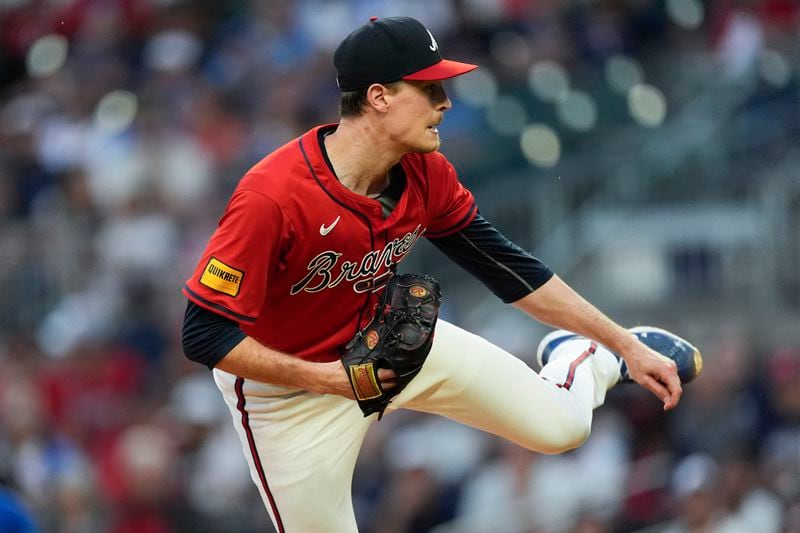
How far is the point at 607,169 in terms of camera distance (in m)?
9.50

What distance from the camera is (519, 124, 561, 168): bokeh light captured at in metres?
9.73

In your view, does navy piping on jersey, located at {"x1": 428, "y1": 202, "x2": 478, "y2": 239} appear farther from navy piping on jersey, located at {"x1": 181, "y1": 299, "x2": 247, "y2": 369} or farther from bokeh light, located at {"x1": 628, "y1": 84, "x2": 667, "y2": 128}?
bokeh light, located at {"x1": 628, "y1": 84, "x2": 667, "y2": 128}

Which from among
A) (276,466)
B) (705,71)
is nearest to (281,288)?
(276,466)

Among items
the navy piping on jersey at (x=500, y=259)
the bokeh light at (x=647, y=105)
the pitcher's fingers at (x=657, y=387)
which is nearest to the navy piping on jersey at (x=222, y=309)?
the navy piping on jersey at (x=500, y=259)

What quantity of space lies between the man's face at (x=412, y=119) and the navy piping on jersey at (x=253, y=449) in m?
0.98

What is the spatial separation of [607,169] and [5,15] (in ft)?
22.9

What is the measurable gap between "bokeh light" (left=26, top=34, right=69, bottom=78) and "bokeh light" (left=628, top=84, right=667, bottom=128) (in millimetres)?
5218

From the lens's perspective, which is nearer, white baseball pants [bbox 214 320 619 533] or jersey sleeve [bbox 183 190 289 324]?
jersey sleeve [bbox 183 190 289 324]

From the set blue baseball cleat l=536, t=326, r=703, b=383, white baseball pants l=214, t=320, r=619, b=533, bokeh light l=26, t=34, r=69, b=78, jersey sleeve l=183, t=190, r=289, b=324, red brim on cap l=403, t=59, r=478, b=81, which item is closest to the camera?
jersey sleeve l=183, t=190, r=289, b=324

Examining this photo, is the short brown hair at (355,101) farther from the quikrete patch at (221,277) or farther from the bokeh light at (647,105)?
the bokeh light at (647,105)

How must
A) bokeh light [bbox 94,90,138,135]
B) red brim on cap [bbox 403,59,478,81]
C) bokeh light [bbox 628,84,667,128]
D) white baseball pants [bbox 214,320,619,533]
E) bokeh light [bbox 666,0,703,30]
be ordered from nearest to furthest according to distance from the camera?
red brim on cap [bbox 403,59,478,81]
white baseball pants [bbox 214,320,619,533]
bokeh light [bbox 628,84,667,128]
bokeh light [bbox 94,90,138,135]
bokeh light [bbox 666,0,703,30]

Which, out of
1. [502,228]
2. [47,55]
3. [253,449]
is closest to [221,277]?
[253,449]

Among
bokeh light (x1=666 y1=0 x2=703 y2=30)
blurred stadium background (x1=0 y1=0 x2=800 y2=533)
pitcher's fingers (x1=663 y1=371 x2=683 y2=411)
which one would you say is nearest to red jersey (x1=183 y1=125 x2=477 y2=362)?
pitcher's fingers (x1=663 y1=371 x2=683 y2=411)

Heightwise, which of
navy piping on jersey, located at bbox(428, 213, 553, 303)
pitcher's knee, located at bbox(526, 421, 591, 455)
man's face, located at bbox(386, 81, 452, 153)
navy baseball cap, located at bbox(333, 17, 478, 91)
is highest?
navy baseball cap, located at bbox(333, 17, 478, 91)
